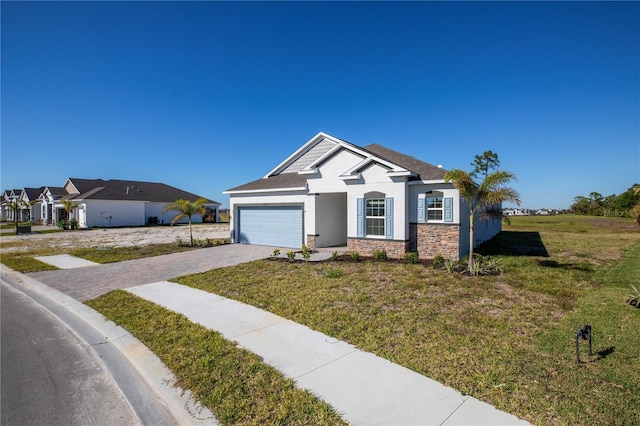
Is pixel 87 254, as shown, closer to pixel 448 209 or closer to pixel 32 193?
pixel 448 209

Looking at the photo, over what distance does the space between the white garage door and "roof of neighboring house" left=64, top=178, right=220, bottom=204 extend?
→ 21.7 m

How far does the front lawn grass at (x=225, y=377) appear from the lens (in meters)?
3.60

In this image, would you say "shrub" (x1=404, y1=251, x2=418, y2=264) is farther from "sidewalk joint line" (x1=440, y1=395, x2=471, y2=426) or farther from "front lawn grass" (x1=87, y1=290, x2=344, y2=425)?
"sidewalk joint line" (x1=440, y1=395, x2=471, y2=426)

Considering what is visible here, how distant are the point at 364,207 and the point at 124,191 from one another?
37.3 meters

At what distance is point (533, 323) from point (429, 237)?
23.7ft

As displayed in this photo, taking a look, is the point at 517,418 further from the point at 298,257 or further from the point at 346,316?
the point at 298,257

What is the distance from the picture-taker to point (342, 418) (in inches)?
138

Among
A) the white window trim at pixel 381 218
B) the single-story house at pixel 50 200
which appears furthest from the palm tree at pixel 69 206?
the white window trim at pixel 381 218

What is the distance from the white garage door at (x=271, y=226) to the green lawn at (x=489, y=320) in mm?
5274

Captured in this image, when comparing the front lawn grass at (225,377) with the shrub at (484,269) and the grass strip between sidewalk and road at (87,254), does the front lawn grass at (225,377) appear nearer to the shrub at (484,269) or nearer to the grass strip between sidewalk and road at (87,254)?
the shrub at (484,269)

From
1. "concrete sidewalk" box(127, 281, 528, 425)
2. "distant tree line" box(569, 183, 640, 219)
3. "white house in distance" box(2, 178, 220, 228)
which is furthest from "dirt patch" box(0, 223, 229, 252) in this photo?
"distant tree line" box(569, 183, 640, 219)

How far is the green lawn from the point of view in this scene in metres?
3.92

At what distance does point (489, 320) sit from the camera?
627 centimetres

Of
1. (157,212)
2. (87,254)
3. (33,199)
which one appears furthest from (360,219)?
(33,199)
